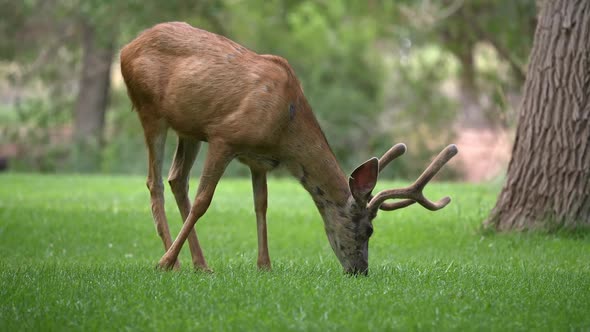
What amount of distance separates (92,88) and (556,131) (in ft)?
66.3

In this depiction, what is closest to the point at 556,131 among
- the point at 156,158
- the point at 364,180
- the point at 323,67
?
the point at 364,180

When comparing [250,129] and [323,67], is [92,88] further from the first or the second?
[250,129]

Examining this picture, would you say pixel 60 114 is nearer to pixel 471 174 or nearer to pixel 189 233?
pixel 471 174

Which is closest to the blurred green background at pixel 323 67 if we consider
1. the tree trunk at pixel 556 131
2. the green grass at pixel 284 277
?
the green grass at pixel 284 277

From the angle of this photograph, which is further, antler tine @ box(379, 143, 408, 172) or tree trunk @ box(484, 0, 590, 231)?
tree trunk @ box(484, 0, 590, 231)

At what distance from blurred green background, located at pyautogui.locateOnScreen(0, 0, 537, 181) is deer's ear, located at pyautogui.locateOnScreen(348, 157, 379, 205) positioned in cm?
1608

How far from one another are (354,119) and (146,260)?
1640 cm

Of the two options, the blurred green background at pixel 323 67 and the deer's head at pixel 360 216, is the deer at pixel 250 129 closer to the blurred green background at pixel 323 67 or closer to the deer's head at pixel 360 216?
the deer's head at pixel 360 216

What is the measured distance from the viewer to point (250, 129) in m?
7.81

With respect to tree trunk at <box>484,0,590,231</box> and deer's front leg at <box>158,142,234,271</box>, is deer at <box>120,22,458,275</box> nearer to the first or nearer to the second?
deer's front leg at <box>158,142,234,271</box>

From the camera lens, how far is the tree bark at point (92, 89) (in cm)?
2847

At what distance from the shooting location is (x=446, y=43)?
28734 mm

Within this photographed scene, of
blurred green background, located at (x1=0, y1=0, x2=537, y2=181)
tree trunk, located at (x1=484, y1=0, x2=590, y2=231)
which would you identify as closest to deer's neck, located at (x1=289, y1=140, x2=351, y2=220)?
tree trunk, located at (x1=484, y1=0, x2=590, y2=231)

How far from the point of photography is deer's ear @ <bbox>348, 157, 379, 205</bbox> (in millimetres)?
7629
